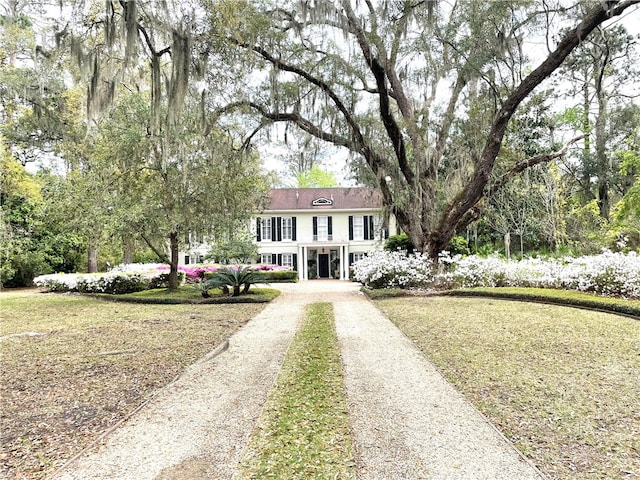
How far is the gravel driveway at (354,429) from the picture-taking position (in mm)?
2215

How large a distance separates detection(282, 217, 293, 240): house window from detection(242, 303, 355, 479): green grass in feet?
62.0

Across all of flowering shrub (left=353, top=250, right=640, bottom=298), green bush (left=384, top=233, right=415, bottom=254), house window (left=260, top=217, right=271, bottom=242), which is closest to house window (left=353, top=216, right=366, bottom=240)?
house window (left=260, top=217, right=271, bottom=242)

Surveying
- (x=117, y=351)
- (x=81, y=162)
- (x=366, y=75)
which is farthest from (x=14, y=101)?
(x=117, y=351)

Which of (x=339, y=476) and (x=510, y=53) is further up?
(x=510, y=53)

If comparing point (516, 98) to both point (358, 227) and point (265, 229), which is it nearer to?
point (358, 227)

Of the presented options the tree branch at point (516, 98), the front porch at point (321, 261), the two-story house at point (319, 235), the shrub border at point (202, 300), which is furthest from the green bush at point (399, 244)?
the shrub border at point (202, 300)

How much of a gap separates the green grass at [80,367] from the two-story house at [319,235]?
45.9 ft

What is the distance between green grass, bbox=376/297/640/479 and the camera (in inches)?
95.7

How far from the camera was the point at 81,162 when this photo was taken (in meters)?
16.4

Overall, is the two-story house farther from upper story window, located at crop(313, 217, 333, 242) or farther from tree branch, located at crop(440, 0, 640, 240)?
tree branch, located at crop(440, 0, 640, 240)

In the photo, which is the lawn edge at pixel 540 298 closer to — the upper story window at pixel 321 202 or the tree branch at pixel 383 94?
the tree branch at pixel 383 94

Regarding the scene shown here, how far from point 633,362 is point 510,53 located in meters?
8.03

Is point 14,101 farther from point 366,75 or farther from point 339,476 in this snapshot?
point 339,476

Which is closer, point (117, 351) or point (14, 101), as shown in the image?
point (117, 351)
